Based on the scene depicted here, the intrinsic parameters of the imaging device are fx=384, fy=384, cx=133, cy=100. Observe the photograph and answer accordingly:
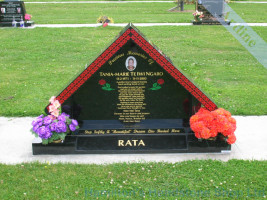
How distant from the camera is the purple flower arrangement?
6.18 m

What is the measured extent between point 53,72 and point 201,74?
453 cm

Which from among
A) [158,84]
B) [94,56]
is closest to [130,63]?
[158,84]

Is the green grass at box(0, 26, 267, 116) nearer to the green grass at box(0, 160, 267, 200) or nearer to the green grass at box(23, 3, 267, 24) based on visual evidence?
the green grass at box(0, 160, 267, 200)

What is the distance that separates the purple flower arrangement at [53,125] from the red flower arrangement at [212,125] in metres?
1.98

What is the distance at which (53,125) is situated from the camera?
6.22 metres

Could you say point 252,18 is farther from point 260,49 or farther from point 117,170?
point 117,170

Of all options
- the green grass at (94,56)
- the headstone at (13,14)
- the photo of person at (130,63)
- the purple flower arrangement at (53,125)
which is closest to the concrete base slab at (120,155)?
the purple flower arrangement at (53,125)

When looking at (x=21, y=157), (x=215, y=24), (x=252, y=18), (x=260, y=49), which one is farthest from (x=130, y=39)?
(x=252, y=18)

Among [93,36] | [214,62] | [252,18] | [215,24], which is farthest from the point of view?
[252,18]

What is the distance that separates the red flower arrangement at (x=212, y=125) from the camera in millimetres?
6172

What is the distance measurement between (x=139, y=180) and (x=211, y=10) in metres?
17.4

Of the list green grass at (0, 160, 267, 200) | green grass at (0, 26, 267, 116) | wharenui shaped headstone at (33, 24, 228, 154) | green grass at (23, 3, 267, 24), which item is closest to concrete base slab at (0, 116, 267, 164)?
wharenui shaped headstone at (33, 24, 228, 154)

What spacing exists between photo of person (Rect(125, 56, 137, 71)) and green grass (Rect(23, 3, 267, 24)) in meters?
15.8

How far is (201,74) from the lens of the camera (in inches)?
455
